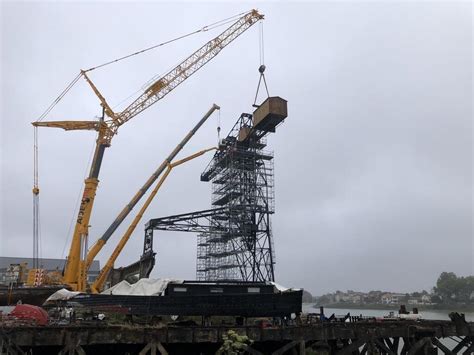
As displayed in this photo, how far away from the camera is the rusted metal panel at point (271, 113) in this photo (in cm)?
5166

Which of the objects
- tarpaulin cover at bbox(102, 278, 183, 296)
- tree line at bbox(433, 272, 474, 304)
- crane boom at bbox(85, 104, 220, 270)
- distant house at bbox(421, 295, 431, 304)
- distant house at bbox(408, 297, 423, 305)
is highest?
crane boom at bbox(85, 104, 220, 270)

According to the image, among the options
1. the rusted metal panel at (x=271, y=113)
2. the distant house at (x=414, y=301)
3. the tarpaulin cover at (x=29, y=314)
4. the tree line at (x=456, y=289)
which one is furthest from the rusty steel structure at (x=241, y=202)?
the distant house at (x=414, y=301)

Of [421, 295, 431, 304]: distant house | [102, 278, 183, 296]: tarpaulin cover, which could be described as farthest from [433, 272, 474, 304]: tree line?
[102, 278, 183, 296]: tarpaulin cover

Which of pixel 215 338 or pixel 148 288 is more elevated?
pixel 148 288

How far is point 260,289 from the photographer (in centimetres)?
2725

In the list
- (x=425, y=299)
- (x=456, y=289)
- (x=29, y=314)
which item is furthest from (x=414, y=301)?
(x=29, y=314)

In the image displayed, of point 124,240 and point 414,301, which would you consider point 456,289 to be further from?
point 124,240

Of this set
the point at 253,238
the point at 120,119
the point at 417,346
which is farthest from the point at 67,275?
the point at 417,346

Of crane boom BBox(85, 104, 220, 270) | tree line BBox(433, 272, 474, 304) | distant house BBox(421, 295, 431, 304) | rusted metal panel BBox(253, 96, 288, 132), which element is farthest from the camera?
distant house BBox(421, 295, 431, 304)

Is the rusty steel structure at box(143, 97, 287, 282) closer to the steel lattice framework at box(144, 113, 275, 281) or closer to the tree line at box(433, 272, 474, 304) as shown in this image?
the steel lattice framework at box(144, 113, 275, 281)

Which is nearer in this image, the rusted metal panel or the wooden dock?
the wooden dock

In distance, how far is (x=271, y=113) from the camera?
2020 inches

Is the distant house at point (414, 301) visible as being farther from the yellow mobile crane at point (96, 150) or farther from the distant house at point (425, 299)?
the yellow mobile crane at point (96, 150)

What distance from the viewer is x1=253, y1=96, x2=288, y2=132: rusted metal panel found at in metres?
51.7
